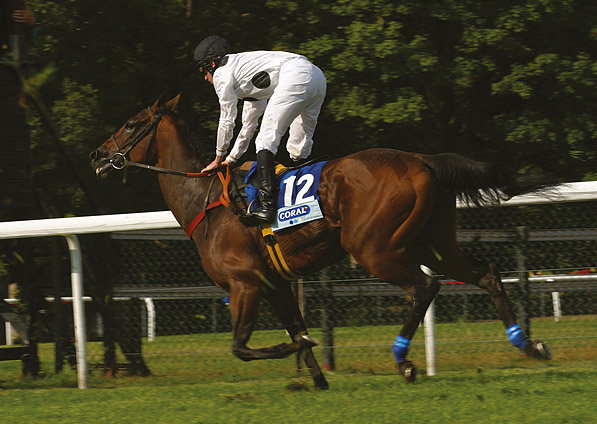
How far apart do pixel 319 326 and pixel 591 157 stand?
8.49 metres

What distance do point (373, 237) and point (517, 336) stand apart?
99cm

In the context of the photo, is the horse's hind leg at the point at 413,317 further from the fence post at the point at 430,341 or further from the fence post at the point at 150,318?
the fence post at the point at 150,318

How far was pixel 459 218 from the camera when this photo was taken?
5.91m

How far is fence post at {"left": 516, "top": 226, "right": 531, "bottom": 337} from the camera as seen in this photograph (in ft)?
19.0

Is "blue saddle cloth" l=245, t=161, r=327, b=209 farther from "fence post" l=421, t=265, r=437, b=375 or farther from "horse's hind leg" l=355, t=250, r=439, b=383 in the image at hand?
"fence post" l=421, t=265, r=437, b=375

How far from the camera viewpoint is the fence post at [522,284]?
5.79 meters

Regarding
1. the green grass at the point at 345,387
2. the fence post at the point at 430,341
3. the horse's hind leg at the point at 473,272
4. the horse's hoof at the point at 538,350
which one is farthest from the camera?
the fence post at the point at 430,341

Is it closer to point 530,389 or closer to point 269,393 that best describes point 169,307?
point 269,393

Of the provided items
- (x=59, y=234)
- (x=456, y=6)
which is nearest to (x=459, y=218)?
(x=59, y=234)

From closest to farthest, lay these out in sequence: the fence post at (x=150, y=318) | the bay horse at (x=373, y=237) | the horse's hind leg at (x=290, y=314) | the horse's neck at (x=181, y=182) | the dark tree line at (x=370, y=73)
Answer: the bay horse at (x=373, y=237) < the horse's hind leg at (x=290, y=314) < the horse's neck at (x=181, y=182) < the fence post at (x=150, y=318) < the dark tree line at (x=370, y=73)

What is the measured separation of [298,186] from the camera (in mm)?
→ 5035

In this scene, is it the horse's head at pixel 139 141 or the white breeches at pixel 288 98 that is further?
the horse's head at pixel 139 141

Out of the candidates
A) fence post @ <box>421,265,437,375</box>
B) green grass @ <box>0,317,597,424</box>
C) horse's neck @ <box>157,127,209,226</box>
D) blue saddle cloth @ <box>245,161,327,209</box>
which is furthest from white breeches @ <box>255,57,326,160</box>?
green grass @ <box>0,317,597,424</box>

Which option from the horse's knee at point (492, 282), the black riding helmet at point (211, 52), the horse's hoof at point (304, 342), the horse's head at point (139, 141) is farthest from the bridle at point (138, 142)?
the horse's knee at point (492, 282)
